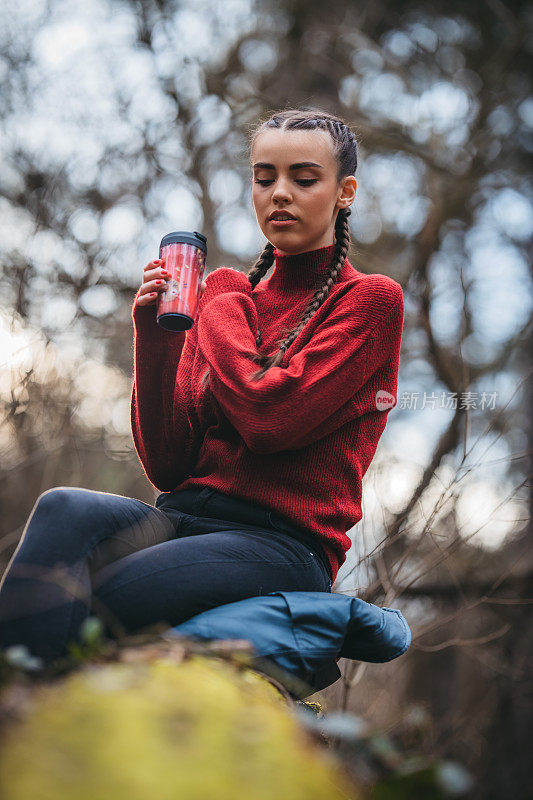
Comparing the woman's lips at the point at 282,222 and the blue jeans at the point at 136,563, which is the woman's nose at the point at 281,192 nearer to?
the woman's lips at the point at 282,222

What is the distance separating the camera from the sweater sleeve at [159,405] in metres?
1.79

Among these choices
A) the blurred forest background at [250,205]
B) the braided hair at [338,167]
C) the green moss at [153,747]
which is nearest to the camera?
the green moss at [153,747]

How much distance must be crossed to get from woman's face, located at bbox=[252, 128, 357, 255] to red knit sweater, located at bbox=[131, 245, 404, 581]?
0.11m

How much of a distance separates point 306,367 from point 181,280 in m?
0.36

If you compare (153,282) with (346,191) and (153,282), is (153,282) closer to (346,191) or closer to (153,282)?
(153,282)

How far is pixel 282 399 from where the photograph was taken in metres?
1.59

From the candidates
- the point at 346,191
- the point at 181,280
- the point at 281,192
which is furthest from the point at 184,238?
the point at 346,191

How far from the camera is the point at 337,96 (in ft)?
17.9

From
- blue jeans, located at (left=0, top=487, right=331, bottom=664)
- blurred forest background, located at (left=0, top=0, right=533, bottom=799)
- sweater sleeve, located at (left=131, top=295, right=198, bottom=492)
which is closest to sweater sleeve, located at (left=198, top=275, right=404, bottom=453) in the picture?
sweater sleeve, located at (left=131, top=295, right=198, bottom=492)

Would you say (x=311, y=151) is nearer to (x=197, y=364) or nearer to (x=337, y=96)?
(x=197, y=364)

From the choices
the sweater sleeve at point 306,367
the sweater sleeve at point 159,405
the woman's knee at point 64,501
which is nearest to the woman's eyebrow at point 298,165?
the sweater sleeve at point 306,367

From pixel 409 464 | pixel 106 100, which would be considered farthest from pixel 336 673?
pixel 106 100

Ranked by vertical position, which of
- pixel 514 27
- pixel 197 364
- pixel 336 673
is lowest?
pixel 336 673

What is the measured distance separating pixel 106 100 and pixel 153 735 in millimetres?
4878
